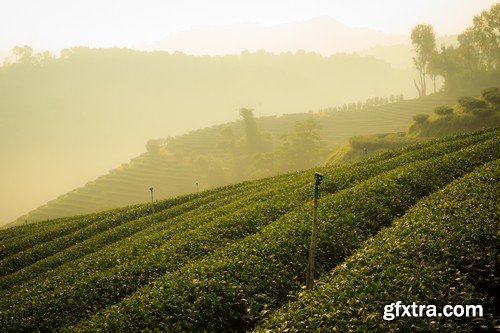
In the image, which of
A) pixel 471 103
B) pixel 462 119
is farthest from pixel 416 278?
pixel 471 103

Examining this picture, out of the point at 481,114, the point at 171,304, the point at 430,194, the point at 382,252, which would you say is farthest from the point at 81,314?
the point at 481,114

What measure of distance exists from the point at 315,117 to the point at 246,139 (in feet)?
130

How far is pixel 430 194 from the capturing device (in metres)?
20.6

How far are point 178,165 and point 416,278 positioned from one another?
13925cm

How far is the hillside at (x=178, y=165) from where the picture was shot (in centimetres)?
12481

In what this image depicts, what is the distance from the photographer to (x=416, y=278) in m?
12.1

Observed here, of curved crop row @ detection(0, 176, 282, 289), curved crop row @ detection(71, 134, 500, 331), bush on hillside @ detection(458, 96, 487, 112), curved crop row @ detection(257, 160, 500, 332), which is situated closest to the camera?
curved crop row @ detection(257, 160, 500, 332)

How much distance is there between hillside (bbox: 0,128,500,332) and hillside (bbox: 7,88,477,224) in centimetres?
9947

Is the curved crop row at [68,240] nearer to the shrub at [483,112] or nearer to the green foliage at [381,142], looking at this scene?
the green foliage at [381,142]

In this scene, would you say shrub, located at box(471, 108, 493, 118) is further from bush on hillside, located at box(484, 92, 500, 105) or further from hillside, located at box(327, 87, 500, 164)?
bush on hillside, located at box(484, 92, 500, 105)

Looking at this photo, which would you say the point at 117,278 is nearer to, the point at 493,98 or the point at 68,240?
the point at 68,240

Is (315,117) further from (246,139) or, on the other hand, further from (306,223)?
(306,223)

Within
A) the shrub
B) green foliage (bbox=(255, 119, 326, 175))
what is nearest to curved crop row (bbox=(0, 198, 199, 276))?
the shrub

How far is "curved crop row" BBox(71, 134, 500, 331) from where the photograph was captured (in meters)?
14.6
